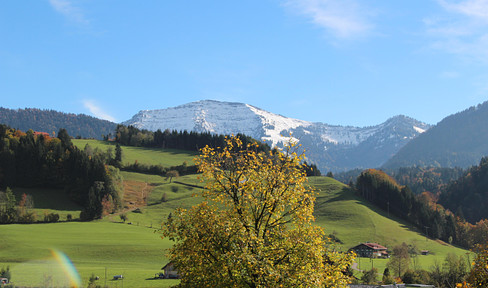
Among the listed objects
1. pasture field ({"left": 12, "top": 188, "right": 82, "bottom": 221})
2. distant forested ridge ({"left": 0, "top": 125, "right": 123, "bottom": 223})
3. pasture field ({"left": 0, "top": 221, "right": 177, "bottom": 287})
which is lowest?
pasture field ({"left": 0, "top": 221, "right": 177, "bottom": 287})

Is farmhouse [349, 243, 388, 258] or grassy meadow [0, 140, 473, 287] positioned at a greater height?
grassy meadow [0, 140, 473, 287]

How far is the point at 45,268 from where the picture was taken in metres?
84.0

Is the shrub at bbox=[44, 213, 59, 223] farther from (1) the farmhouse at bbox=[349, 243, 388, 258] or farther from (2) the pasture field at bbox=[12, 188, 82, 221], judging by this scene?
(1) the farmhouse at bbox=[349, 243, 388, 258]

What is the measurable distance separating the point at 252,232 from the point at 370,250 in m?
124

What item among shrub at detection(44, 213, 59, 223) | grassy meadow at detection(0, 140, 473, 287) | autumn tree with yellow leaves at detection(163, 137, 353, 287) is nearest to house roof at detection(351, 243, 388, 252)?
grassy meadow at detection(0, 140, 473, 287)

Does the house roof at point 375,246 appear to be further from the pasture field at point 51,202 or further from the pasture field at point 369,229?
the pasture field at point 51,202

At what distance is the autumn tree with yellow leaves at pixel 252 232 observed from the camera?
856 inches

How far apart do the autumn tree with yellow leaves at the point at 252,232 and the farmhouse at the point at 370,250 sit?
118 m

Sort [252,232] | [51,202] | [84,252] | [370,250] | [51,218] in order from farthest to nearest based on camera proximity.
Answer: [51,202], [51,218], [370,250], [84,252], [252,232]

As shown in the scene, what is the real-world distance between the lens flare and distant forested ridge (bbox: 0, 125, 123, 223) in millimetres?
53318

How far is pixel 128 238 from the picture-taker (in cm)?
12400

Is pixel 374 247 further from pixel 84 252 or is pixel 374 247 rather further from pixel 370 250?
pixel 84 252

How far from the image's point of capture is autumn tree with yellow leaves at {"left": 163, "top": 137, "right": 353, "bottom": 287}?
21734 millimetres

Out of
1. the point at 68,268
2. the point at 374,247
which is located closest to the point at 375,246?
the point at 374,247
